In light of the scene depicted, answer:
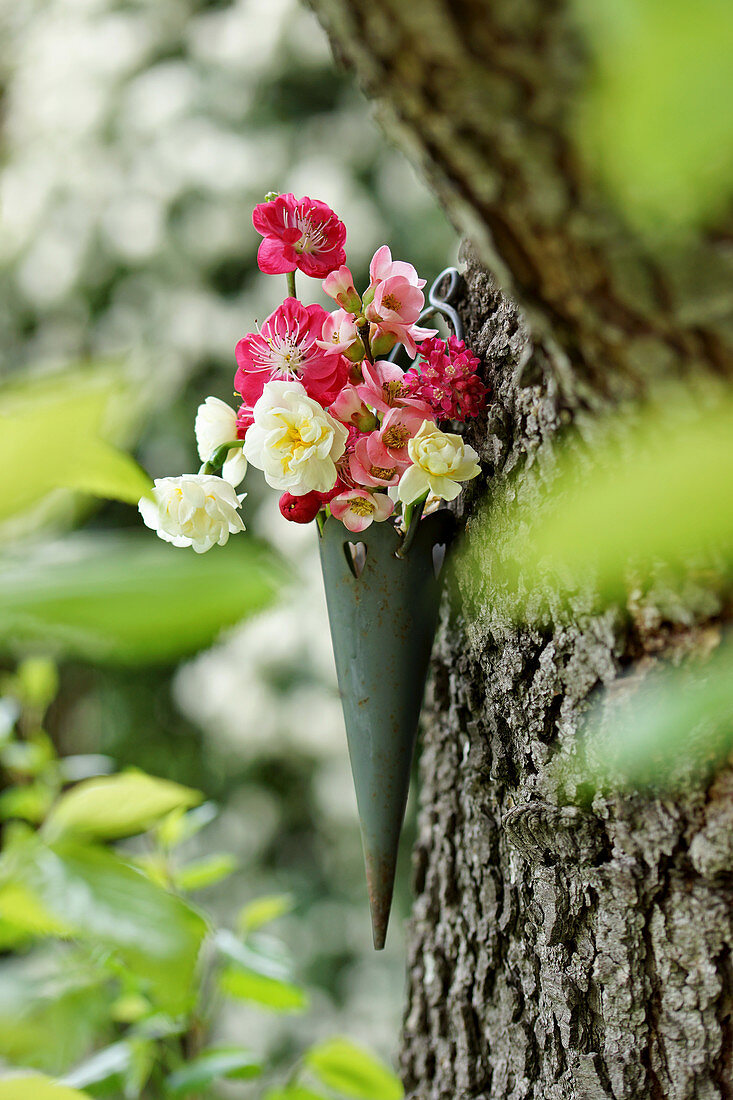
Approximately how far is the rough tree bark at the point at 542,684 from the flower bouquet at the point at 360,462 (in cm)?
5

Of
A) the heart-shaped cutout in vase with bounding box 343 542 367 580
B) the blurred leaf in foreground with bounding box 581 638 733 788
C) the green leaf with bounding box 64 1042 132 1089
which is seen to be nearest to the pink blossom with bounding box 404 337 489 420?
the heart-shaped cutout in vase with bounding box 343 542 367 580

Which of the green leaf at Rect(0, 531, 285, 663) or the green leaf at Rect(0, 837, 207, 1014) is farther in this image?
the green leaf at Rect(0, 837, 207, 1014)

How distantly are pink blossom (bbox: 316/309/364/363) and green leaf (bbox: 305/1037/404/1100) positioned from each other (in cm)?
68

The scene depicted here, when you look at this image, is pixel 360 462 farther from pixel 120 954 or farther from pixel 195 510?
pixel 120 954

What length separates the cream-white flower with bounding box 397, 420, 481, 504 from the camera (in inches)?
19.7

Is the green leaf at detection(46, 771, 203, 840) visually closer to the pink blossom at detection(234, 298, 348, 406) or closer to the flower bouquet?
the flower bouquet

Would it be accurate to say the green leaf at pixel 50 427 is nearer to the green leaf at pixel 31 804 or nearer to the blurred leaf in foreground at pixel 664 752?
the blurred leaf in foreground at pixel 664 752

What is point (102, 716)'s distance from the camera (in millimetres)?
1829

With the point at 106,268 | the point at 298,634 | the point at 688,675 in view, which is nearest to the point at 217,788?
the point at 298,634

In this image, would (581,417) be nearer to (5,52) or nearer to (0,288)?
(0,288)

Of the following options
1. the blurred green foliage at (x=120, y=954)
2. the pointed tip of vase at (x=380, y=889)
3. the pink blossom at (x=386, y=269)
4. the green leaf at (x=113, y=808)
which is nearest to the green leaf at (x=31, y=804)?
the blurred green foliage at (x=120, y=954)

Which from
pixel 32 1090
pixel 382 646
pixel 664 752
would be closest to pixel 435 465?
pixel 382 646

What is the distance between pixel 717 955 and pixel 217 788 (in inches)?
53.7

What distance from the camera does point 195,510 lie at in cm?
52
